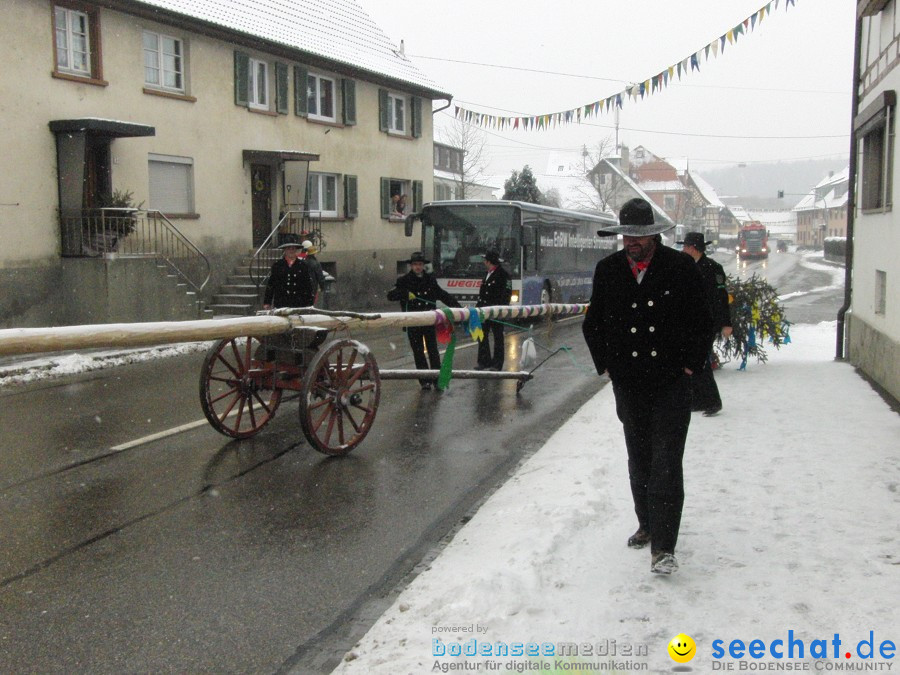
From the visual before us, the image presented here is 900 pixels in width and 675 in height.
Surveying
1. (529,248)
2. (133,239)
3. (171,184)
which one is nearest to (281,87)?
(171,184)

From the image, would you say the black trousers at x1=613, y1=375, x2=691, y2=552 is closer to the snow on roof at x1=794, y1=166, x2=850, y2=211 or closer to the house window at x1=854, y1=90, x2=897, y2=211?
the house window at x1=854, y1=90, x2=897, y2=211

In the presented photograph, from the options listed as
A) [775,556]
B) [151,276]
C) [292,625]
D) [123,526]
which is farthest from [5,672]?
[151,276]

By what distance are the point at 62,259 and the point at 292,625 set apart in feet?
50.2

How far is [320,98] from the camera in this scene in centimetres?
2602

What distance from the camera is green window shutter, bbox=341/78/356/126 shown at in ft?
87.0

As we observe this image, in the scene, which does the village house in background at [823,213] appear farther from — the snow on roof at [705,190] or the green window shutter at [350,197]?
the green window shutter at [350,197]

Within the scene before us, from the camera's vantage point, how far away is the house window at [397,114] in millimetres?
29125

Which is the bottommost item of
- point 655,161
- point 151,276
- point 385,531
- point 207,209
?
point 385,531

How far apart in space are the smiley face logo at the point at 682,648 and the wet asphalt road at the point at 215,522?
138cm

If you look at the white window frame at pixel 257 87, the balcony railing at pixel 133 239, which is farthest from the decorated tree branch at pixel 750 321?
the white window frame at pixel 257 87

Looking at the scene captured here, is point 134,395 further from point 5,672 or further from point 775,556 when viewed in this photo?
point 775,556

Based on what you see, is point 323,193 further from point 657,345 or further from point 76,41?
point 657,345

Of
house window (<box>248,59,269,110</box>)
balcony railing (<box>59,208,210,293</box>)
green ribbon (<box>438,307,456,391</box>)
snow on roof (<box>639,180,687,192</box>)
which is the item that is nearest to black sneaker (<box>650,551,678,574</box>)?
green ribbon (<box>438,307,456,391</box>)

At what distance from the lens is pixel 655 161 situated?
9956 cm
